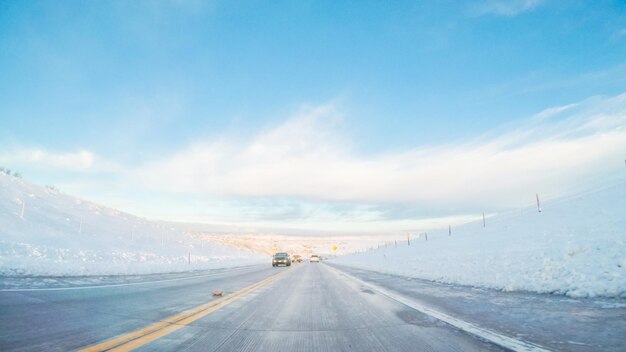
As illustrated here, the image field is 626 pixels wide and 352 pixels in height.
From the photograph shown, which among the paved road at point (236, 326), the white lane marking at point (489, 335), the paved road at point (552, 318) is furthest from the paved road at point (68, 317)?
the paved road at point (552, 318)

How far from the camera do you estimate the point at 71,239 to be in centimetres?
3519

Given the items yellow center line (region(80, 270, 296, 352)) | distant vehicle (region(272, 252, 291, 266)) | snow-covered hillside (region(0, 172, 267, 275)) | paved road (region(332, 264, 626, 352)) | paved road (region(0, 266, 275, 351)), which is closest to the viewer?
yellow center line (region(80, 270, 296, 352))

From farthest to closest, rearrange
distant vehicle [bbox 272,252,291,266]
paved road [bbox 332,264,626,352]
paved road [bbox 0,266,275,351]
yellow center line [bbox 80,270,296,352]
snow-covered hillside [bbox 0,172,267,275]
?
distant vehicle [bbox 272,252,291,266], snow-covered hillside [bbox 0,172,267,275], paved road [bbox 332,264,626,352], paved road [bbox 0,266,275,351], yellow center line [bbox 80,270,296,352]

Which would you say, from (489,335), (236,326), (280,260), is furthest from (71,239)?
(489,335)

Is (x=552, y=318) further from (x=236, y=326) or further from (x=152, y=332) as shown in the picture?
(x=152, y=332)

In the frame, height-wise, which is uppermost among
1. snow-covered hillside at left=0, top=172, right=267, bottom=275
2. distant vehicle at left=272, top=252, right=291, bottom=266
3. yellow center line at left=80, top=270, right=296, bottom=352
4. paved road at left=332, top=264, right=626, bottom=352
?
snow-covered hillside at left=0, top=172, right=267, bottom=275

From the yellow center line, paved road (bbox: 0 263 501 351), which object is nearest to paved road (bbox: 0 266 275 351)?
paved road (bbox: 0 263 501 351)

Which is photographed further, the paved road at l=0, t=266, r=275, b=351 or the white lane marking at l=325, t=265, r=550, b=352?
the paved road at l=0, t=266, r=275, b=351

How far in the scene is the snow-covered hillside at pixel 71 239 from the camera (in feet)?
62.7

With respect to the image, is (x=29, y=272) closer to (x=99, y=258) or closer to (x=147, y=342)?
(x=147, y=342)

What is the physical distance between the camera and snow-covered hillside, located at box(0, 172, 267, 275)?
1911 cm

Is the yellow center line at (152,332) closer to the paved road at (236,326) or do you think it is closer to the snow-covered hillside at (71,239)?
the paved road at (236,326)

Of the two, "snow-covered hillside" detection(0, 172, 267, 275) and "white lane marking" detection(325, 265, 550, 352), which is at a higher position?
"snow-covered hillside" detection(0, 172, 267, 275)

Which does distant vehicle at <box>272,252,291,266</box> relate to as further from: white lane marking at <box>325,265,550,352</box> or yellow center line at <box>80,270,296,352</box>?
white lane marking at <box>325,265,550,352</box>
